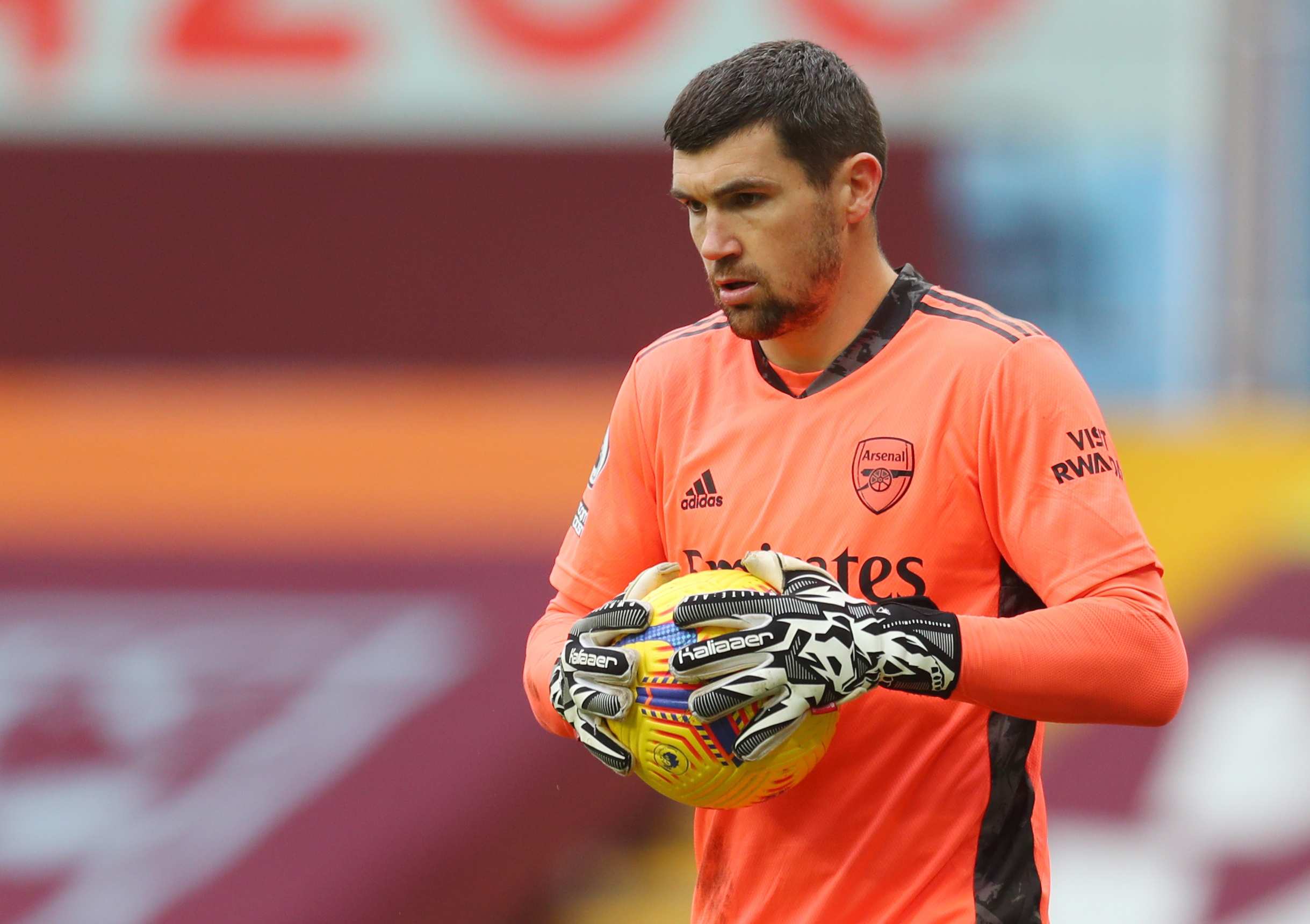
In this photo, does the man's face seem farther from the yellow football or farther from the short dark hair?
the yellow football

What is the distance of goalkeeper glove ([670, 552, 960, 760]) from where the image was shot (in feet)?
8.25

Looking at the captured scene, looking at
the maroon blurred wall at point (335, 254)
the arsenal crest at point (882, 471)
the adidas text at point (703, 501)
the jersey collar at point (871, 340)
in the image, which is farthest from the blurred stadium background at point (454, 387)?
the arsenal crest at point (882, 471)

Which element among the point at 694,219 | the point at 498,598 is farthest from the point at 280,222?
the point at 694,219

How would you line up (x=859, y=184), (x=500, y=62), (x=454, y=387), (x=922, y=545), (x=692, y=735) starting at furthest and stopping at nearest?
(x=500, y=62), (x=454, y=387), (x=859, y=184), (x=922, y=545), (x=692, y=735)

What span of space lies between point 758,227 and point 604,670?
75cm

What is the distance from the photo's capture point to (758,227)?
9.18 ft

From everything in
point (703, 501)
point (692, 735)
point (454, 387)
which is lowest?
point (454, 387)

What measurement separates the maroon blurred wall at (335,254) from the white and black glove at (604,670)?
30.5 ft

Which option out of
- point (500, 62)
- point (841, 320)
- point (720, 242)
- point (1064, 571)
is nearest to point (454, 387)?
point (500, 62)

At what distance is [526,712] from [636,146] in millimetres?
6485

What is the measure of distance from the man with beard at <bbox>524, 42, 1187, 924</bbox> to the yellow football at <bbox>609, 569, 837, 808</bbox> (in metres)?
0.04

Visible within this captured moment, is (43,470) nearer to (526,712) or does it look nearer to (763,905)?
(526,712)

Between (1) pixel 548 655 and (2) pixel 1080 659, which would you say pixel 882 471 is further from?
(1) pixel 548 655

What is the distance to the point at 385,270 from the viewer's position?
1217 cm
